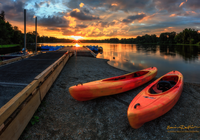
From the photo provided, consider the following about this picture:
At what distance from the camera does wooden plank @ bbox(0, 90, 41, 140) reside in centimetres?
303

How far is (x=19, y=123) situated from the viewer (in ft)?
11.7

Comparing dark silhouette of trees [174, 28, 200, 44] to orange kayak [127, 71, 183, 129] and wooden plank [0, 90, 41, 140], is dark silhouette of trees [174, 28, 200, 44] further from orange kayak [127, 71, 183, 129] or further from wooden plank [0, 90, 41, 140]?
wooden plank [0, 90, 41, 140]

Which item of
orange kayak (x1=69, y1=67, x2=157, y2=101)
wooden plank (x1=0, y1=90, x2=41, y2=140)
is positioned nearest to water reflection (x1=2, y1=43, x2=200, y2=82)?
orange kayak (x1=69, y1=67, x2=157, y2=101)

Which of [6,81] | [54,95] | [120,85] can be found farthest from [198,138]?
[6,81]

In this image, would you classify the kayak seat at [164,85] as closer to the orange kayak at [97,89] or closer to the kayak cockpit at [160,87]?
the kayak cockpit at [160,87]

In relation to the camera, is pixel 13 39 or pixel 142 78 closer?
pixel 142 78

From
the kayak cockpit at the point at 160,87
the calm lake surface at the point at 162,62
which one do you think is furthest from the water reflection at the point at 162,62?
the kayak cockpit at the point at 160,87

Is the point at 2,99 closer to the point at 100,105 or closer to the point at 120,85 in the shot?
the point at 100,105

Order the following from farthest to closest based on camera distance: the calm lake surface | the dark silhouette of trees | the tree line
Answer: the dark silhouette of trees, the tree line, the calm lake surface

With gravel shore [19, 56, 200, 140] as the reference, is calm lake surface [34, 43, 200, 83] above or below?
above

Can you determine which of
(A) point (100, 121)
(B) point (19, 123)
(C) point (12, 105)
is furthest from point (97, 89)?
(C) point (12, 105)

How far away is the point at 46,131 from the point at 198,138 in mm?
5422

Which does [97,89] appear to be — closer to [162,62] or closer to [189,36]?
[162,62]

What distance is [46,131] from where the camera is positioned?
413 centimetres
